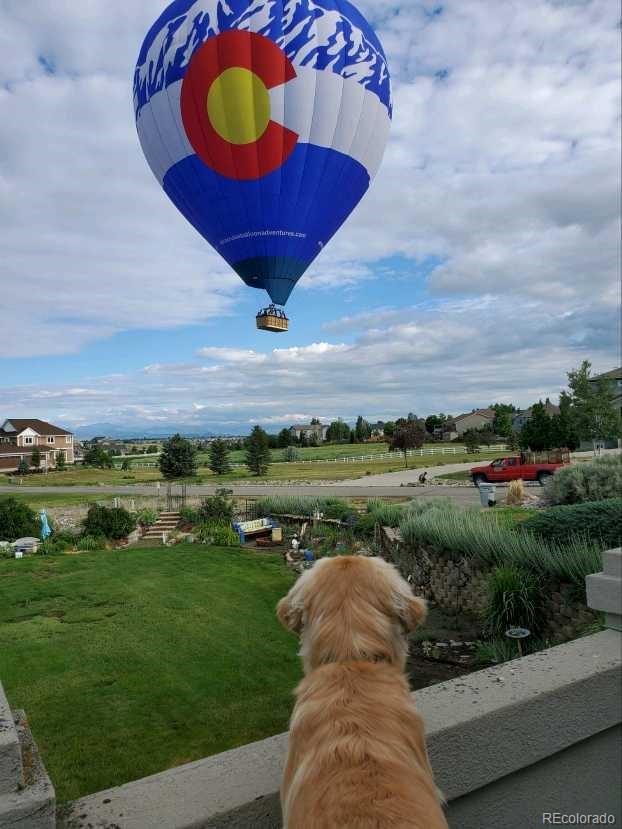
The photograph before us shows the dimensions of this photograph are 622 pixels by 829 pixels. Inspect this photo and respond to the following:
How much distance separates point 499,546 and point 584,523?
1.29 meters

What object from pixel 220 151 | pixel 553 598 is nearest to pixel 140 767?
pixel 553 598

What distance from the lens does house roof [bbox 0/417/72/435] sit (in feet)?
291

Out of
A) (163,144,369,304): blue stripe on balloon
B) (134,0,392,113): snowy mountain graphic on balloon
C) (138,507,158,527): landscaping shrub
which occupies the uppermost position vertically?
(134,0,392,113): snowy mountain graphic on balloon

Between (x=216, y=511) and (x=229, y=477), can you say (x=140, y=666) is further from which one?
(x=229, y=477)

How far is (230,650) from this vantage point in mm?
8359

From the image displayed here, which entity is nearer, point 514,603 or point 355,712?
point 355,712

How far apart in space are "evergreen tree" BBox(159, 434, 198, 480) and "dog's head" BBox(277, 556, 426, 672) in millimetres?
51306

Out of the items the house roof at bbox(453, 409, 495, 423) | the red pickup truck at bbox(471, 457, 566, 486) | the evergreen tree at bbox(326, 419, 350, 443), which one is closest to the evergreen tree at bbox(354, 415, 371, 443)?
the evergreen tree at bbox(326, 419, 350, 443)

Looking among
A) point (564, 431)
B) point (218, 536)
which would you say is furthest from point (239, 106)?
point (564, 431)

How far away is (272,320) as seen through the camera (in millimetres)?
18406

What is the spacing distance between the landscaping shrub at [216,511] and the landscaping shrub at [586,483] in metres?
11.5

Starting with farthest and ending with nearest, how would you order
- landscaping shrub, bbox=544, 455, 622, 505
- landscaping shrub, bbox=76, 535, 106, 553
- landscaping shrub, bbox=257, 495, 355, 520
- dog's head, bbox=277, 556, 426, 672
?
landscaping shrub, bbox=257, 495, 355, 520 → landscaping shrub, bbox=76, 535, 106, 553 → landscaping shrub, bbox=544, 455, 622, 505 → dog's head, bbox=277, 556, 426, 672

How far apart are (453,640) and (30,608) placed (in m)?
7.96

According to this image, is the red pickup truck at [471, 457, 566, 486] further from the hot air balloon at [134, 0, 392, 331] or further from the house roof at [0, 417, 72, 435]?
the house roof at [0, 417, 72, 435]
